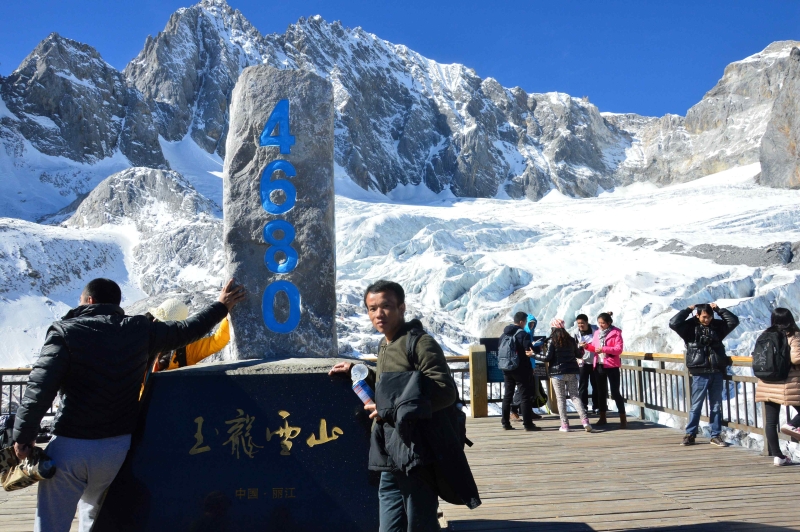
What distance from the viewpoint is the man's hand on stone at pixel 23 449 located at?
8.32 feet

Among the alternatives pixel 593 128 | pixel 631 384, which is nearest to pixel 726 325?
pixel 631 384

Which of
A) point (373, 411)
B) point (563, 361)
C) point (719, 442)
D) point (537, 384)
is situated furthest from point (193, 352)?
point (537, 384)

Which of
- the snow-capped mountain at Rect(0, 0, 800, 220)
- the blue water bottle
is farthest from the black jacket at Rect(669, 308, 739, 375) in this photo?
the snow-capped mountain at Rect(0, 0, 800, 220)

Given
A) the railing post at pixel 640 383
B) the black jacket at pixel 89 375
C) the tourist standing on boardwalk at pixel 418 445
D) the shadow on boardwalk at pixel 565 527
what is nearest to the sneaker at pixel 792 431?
the shadow on boardwalk at pixel 565 527

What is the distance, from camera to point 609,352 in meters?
6.77

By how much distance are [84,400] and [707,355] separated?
195 inches

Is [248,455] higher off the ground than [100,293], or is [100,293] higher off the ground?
[100,293]

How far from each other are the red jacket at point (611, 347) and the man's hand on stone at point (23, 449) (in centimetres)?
552

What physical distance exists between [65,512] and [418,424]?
1493 mm

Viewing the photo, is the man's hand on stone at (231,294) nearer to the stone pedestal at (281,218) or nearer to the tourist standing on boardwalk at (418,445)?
the stone pedestal at (281,218)

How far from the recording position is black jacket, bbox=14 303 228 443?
255cm

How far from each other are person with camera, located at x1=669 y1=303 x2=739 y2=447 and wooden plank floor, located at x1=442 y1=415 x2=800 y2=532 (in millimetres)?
317

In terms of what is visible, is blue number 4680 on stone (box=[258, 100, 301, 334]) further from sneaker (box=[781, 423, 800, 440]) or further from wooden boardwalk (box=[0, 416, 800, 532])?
sneaker (box=[781, 423, 800, 440])

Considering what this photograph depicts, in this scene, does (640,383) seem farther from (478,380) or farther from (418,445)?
(418,445)
